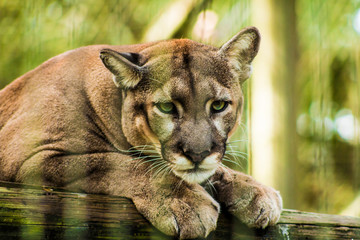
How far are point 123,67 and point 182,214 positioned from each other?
0.86 meters

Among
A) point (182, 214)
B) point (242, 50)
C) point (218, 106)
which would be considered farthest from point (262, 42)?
point (182, 214)

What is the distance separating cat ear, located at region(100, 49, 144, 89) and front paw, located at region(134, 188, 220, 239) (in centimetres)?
70

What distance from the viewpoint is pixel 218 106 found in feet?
7.27

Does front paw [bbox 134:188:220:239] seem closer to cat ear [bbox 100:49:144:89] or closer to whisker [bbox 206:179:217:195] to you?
whisker [bbox 206:179:217:195]

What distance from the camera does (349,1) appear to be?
3.85 metres

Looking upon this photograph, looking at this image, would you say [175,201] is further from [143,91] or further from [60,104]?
[60,104]

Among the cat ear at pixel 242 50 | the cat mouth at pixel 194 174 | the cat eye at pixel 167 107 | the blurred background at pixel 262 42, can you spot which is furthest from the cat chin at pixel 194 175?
the cat ear at pixel 242 50

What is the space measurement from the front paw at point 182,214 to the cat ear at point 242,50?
0.87 metres

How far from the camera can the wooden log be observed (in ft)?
5.52

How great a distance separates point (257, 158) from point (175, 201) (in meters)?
1.36

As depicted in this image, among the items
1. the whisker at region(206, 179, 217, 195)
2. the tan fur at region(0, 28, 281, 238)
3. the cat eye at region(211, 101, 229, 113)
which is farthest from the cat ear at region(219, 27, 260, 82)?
the whisker at region(206, 179, 217, 195)

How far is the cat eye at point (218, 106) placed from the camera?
2195 mm

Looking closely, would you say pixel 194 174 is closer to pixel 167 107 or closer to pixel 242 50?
pixel 167 107

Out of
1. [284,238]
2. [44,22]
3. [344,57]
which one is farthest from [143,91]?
[344,57]
